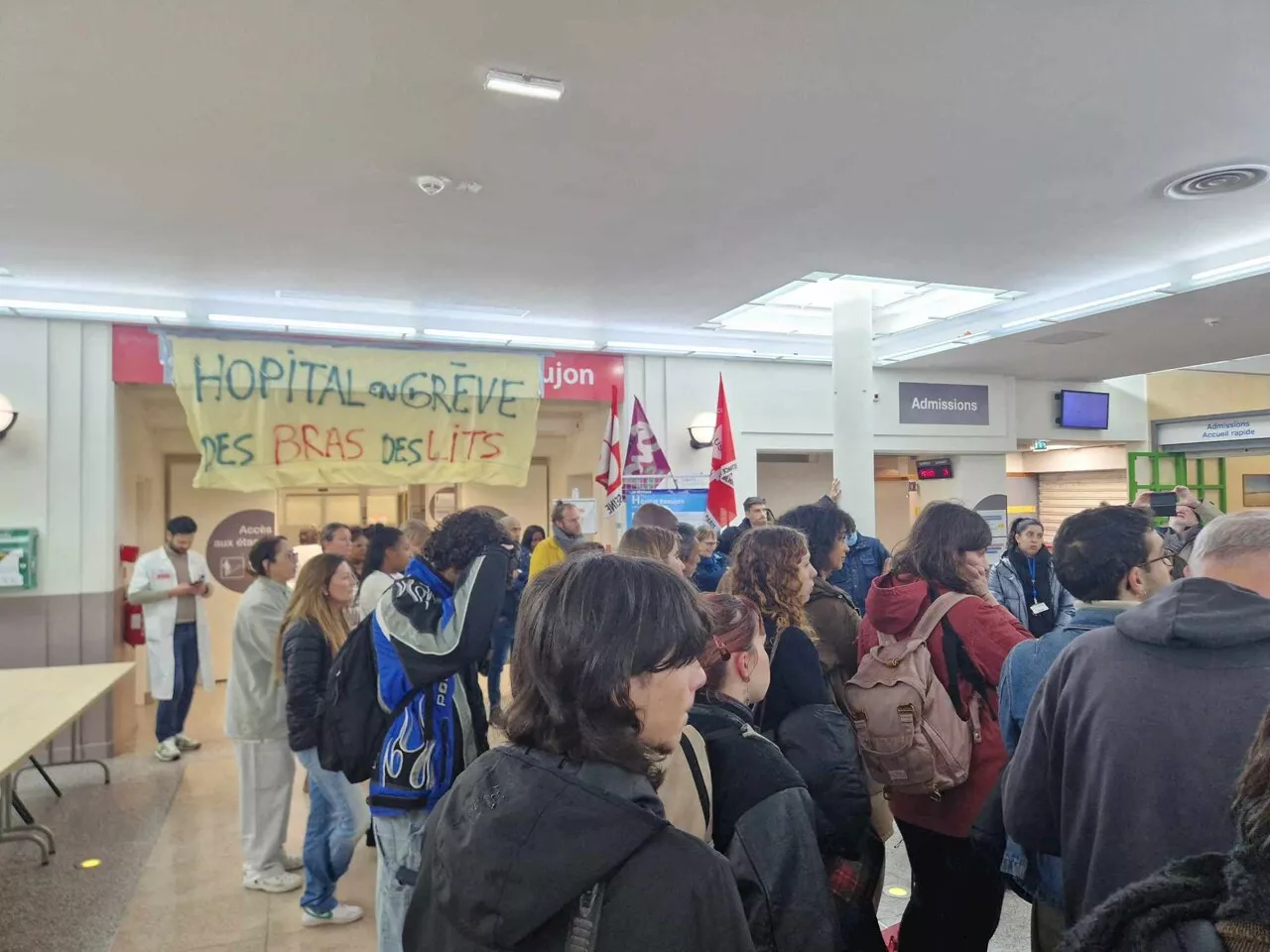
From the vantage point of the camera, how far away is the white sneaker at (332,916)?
339 cm

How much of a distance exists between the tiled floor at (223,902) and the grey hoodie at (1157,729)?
1.86 meters

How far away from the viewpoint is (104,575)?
5.88 metres

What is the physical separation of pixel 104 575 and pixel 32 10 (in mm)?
4431

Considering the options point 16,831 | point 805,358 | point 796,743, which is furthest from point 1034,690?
point 805,358

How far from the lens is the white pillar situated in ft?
20.3

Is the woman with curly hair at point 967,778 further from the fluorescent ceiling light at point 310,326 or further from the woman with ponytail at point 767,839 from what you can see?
the fluorescent ceiling light at point 310,326

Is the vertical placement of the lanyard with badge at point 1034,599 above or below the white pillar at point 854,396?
below

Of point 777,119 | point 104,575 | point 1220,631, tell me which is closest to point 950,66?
point 777,119

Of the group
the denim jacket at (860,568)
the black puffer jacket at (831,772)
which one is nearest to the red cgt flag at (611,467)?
the denim jacket at (860,568)

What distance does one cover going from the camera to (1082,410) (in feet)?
30.4

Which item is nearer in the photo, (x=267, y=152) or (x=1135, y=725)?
(x=1135, y=725)

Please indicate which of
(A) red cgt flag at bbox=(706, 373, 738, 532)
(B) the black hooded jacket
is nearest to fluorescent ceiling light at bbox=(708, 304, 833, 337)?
(A) red cgt flag at bbox=(706, 373, 738, 532)

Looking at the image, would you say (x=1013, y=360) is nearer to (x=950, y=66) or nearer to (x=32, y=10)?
(x=950, y=66)

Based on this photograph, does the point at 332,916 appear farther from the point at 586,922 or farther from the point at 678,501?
the point at 678,501
